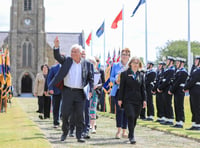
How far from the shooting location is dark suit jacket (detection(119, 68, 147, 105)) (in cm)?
908

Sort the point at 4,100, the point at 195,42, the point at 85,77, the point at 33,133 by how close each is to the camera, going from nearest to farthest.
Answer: the point at 85,77
the point at 33,133
the point at 4,100
the point at 195,42

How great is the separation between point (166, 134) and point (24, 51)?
58.5 m

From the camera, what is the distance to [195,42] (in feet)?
351

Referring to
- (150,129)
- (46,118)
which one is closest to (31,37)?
(46,118)

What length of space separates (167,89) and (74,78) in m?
5.94

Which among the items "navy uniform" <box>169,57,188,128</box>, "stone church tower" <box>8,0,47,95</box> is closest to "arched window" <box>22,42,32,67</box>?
"stone church tower" <box>8,0,47,95</box>

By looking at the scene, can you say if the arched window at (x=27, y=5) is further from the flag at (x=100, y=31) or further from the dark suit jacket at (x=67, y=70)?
the dark suit jacket at (x=67, y=70)

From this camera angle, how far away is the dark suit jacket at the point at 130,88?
357 inches

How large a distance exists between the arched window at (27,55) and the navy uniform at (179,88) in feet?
183

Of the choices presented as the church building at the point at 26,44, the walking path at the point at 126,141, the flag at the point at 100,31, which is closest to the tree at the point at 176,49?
the church building at the point at 26,44

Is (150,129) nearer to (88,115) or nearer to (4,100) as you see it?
(88,115)

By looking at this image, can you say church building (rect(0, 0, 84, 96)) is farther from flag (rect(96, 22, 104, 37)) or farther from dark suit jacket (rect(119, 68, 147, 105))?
dark suit jacket (rect(119, 68, 147, 105))

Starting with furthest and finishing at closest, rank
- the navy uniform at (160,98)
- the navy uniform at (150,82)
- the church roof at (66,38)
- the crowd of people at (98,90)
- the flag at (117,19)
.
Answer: the church roof at (66,38) → the flag at (117,19) → the navy uniform at (150,82) → the navy uniform at (160,98) → the crowd of people at (98,90)

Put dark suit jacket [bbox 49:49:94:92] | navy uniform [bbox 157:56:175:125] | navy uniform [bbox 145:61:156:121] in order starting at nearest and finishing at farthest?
dark suit jacket [bbox 49:49:94:92]
navy uniform [bbox 157:56:175:125]
navy uniform [bbox 145:61:156:121]
